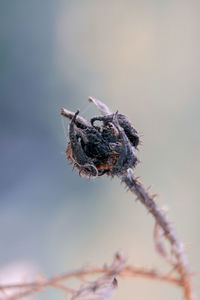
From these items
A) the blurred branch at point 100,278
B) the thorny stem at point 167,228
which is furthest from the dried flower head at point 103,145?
the blurred branch at point 100,278

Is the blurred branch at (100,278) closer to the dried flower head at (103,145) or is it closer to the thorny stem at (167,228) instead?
the thorny stem at (167,228)

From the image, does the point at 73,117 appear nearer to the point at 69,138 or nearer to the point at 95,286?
the point at 69,138

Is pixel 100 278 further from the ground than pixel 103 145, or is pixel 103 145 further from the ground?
pixel 103 145

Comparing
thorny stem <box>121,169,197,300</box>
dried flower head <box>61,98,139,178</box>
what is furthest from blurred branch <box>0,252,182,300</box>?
dried flower head <box>61,98,139,178</box>

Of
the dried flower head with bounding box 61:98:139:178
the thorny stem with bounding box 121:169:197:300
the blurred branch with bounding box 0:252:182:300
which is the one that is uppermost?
the dried flower head with bounding box 61:98:139:178

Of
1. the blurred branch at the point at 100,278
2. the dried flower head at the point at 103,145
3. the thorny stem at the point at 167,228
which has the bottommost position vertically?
the blurred branch at the point at 100,278

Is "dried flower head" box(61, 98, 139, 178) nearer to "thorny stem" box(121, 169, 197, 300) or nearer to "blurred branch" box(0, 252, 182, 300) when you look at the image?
"thorny stem" box(121, 169, 197, 300)
